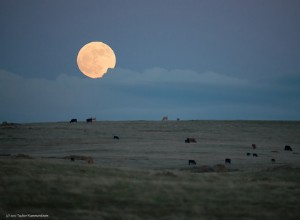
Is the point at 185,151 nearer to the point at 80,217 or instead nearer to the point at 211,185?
the point at 211,185

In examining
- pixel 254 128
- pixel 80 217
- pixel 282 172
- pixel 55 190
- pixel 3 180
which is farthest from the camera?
pixel 254 128

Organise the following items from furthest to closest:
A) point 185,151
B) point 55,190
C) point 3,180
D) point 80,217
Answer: point 185,151 → point 3,180 → point 55,190 → point 80,217

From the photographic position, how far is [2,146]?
2483 inches

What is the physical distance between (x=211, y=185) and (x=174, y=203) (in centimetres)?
560

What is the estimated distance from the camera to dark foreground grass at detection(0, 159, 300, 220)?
63.3ft

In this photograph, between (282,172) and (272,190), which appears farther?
(282,172)

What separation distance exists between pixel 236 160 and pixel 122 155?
Answer: 11.2m

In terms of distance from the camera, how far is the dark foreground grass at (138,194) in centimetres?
1930

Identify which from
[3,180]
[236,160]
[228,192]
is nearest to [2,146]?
[236,160]

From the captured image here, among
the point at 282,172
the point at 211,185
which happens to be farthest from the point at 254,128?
the point at 211,185

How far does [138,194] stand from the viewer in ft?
74.1

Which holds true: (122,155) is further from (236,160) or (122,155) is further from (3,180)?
(3,180)

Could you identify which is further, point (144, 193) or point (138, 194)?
point (144, 193)

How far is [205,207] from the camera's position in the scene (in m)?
20.4
